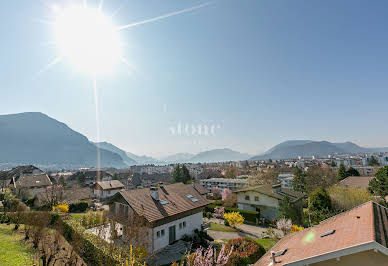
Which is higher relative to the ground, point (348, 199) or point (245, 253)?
point (245, 253)

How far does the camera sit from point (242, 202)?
39.5 m

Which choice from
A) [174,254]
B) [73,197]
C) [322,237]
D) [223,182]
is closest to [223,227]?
[174,254]

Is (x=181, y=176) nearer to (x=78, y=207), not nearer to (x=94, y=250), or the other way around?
(x=78, y=207)

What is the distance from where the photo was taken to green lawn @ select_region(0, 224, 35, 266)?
41.3ft

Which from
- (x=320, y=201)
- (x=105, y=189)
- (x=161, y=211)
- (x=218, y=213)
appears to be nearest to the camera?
(x=161, y=211)

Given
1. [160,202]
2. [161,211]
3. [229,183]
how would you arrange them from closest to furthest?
[161,211] < [160,202] < [229,183]

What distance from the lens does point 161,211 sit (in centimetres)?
2044

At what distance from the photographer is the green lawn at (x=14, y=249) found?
41.3 feet

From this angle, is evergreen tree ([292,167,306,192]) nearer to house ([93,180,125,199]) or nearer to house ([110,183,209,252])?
house ([110,183,209,252])

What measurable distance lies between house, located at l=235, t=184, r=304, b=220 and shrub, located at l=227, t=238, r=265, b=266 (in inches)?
784

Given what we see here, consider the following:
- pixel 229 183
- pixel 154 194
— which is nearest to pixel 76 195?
pixel 154 194

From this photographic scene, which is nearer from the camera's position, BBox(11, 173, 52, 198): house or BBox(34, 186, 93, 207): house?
BBox(34, 186, 93, 207): house

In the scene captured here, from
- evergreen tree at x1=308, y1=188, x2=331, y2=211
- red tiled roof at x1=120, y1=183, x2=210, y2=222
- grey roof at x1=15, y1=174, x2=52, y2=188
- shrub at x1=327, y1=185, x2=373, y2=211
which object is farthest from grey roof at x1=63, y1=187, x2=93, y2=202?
shrub at x1=327, y1=185, x2=373, y2=211

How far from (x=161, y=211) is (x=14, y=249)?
1178cm
